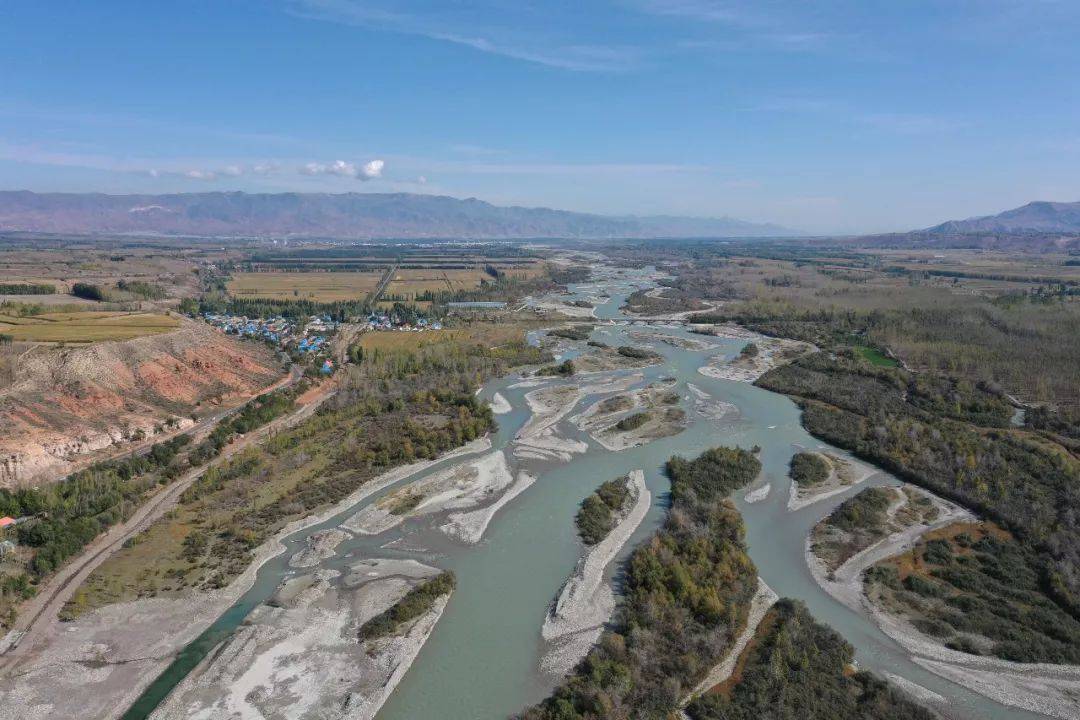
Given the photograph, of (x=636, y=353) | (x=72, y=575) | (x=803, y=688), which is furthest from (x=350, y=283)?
(x=803, y=688)

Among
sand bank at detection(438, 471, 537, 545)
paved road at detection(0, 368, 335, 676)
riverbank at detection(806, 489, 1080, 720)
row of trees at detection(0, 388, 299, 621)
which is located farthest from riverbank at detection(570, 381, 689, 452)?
row of trees at detection(0, 388, 299, 621)

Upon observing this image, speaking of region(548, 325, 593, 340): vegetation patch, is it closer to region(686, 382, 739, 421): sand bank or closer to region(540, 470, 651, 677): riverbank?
region(686, 382, 739, 421): sand bank

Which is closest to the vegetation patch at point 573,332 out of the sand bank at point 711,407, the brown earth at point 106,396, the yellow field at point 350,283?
the sand bank at point 711,407

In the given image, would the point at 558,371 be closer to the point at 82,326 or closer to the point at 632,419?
the point at 632,419

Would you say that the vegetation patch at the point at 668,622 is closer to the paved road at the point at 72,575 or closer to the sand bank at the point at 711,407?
the sand bank at the point at 711,407

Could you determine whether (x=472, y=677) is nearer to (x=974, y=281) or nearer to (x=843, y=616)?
(x=843, y=616)

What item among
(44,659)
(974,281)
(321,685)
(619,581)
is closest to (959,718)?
(619,581)

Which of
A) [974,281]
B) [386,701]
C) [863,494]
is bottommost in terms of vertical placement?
[386,701]
